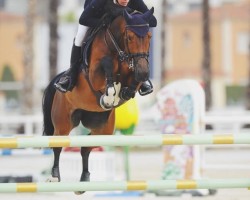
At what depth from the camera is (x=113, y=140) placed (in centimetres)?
671

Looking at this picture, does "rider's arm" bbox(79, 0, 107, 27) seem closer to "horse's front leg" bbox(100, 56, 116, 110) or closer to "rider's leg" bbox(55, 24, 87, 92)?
"rider's leg" bbox(55, 24, 87, 92)

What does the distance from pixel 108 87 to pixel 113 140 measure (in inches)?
62.5

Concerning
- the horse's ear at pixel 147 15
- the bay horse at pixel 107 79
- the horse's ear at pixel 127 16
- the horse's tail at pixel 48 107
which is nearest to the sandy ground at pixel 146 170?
the horse's tail at pixel 48 107

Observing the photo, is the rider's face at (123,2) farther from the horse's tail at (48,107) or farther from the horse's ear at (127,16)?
the horse's tail at (48,107)

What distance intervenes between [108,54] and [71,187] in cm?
209

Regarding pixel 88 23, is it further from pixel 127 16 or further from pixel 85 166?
pixel 85 166

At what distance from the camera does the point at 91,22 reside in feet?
28.9

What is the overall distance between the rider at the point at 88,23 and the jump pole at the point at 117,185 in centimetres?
202

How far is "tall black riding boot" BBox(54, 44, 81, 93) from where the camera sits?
8.95m

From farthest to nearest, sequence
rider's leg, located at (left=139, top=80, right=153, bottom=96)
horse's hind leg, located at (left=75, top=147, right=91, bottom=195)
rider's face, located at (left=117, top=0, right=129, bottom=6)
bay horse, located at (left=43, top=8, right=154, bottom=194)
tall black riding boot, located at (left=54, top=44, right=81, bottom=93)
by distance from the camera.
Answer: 1. horse's hind leg, located at (left=75, top=147, right=91, bottom=195)
2. tall black riding boot, located at (left=54, top=44, right=81, bottom=93)
3. rider's leg, located at (left=139, top=80, right=153, bottom=96)
4. rider's face, located at (left=117, top=0, right=129, bottom=6)
5. bay horse, located at (left=43, top=8, right=154, bottom=194)

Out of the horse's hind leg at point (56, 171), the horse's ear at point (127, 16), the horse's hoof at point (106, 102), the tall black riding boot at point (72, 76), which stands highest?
the horse's ear at point (127, 16)

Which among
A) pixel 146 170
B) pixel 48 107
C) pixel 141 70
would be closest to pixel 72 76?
pixel 48 107

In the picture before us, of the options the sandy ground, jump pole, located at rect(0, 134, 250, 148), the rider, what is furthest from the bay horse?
the sandy ground

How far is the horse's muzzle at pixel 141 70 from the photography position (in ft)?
26.1
